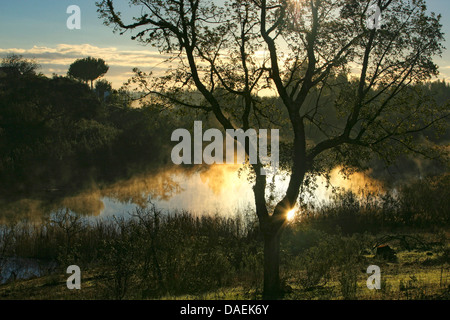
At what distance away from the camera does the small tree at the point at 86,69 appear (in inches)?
3307

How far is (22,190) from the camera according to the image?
125ft

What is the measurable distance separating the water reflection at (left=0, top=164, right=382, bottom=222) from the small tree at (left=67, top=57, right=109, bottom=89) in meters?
45.3

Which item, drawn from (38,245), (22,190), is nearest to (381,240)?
(38,245)

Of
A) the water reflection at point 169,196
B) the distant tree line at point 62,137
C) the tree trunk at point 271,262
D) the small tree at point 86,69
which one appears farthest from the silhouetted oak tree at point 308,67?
the small tree at point 86,69

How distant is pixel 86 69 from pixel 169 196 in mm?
56711

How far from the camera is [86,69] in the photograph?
3310 inches

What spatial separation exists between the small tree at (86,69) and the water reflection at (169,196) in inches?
1783

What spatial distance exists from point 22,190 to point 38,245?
20328 millimetres

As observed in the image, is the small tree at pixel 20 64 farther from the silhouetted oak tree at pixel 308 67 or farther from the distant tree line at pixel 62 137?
the silhouetted oak tree at pixel 308 67

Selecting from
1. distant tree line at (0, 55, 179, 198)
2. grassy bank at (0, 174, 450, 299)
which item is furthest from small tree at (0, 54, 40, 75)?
grassy bank at (0, 174, 450, 299)

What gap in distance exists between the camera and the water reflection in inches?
1136

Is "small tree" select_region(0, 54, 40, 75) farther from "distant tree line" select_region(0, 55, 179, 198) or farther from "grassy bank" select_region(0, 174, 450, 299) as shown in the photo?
"grassy bank" select_region(0, 174, 450, 299)

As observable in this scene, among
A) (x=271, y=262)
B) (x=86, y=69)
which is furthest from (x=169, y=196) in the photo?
(x=86, y=69)

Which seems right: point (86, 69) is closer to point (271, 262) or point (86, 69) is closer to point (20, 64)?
point (20, 64)
